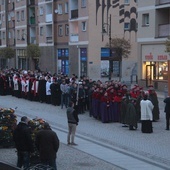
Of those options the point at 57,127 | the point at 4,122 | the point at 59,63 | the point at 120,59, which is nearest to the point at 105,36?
the point at 120,59

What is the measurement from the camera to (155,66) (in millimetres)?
38812

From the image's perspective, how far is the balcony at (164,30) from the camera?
36.4m

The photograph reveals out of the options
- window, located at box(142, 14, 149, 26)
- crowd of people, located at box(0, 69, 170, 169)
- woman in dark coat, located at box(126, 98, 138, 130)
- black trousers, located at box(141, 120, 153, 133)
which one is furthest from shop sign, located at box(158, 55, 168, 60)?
black trousers, located at box(141, 120, 153, 133)

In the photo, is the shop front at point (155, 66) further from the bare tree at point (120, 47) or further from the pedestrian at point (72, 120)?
the pedestrian at point (72, 120)

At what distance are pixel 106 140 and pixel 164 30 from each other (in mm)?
20818


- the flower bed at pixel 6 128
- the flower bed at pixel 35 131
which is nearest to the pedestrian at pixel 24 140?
the flower bed at pixel 35 131

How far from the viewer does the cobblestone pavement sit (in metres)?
14.1

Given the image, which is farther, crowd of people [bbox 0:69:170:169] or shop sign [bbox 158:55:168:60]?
shop sign [bbox 158:55:168:60]

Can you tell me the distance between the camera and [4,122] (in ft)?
52.2

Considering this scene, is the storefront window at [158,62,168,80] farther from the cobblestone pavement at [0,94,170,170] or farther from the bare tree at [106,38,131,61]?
the cobblestone pavement at [0,94,170,170]

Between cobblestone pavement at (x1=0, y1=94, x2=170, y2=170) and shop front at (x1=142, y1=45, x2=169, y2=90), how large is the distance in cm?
1062

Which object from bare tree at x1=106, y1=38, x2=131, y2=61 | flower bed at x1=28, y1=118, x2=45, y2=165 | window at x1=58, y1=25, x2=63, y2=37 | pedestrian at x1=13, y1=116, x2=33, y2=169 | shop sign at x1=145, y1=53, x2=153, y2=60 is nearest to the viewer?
pedestrian at x1=13, y1=116, x2=33, y2=169

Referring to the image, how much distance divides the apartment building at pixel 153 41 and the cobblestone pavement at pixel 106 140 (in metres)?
10.9

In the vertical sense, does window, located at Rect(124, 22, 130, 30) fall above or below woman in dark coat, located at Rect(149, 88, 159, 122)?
above
